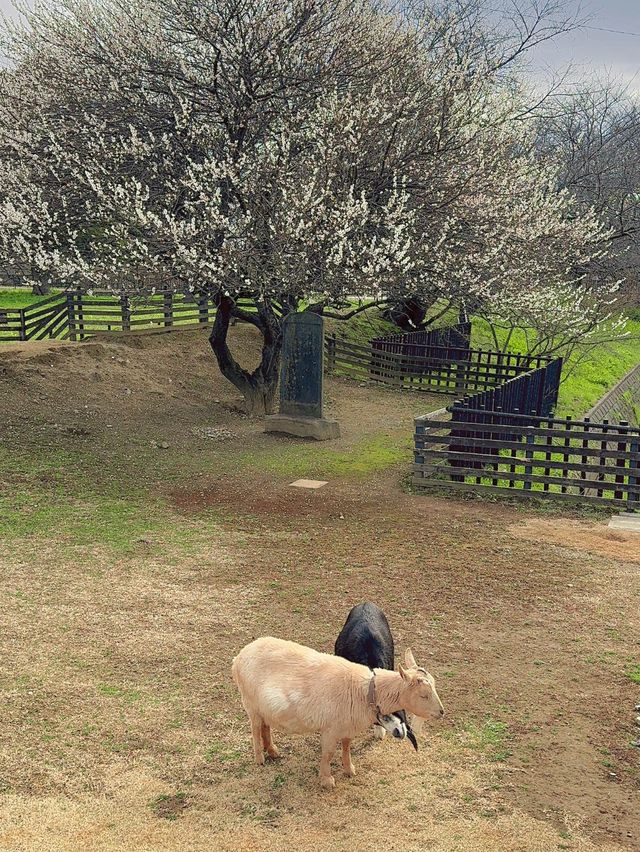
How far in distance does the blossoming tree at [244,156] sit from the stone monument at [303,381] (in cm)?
76

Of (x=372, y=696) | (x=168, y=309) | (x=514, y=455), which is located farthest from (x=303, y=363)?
(x=372, y=696)

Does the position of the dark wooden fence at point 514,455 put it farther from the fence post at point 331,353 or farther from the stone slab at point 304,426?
the fence post at point 331,353

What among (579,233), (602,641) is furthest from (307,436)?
(579,233)

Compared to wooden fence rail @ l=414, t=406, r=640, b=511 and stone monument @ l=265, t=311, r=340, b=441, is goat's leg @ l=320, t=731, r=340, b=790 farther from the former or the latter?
stone monument @ l=265, t=311, r=340, b=441

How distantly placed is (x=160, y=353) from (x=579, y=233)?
45.4ft

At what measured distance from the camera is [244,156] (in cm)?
1833

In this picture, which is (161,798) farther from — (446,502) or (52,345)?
(52,345)

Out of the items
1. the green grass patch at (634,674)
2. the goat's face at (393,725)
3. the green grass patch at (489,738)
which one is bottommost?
the green grass patch at (489,738)

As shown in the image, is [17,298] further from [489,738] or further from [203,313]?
[489,738]

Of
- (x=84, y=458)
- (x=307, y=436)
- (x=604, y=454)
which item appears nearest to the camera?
(x=604, y=454)

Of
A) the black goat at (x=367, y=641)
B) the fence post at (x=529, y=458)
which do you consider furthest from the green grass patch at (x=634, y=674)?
the fence post at (x=529, y=458)

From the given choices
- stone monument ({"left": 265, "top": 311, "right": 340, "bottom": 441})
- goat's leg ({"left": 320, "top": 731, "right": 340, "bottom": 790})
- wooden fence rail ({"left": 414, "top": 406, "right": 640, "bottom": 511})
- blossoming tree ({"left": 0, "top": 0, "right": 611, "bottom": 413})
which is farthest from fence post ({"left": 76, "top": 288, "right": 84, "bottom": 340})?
goat's leg ({"left": 320, "top": 731, "right": 340, "bottom": 790})

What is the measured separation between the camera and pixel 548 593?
10.3m

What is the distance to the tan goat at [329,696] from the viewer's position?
5953 mm
